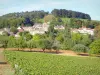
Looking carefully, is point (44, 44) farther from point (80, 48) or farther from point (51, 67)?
point (51, 67)

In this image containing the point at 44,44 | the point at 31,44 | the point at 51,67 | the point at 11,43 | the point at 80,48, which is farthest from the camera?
the point at 31,44

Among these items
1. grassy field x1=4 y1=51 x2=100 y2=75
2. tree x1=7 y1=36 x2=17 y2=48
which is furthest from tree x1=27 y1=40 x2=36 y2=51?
grassy field x1=4 y1=51 x2=100 y2=75

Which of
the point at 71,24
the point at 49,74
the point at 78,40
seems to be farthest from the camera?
the point at 71,24

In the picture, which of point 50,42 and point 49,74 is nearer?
point 49,74

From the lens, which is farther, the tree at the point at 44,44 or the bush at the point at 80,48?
the tree at the point at 44,44

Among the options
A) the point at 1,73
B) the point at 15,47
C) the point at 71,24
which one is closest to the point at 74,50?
the point at 15,47

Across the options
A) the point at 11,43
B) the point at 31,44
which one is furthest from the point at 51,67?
the point at 11,43

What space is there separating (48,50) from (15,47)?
334 inches

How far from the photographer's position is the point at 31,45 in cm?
6850

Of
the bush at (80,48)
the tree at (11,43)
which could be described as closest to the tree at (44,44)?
the tree at (11,43)

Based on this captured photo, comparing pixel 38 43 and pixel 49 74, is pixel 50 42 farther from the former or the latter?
pixel 49 74

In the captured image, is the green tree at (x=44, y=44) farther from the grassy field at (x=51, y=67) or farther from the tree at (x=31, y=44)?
the grassy field at (x=51, y=67)

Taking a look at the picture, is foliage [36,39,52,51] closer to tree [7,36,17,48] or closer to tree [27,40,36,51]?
tree [27,40,36,51]

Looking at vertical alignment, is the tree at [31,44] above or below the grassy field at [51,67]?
below
